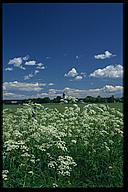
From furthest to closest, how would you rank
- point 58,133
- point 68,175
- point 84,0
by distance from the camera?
point 58,133 → point 68,175 → point 84,0

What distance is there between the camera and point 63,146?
8.30 feet

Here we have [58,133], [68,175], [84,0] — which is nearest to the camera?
[84,0]

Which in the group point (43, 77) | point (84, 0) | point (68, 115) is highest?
point (84, 0)

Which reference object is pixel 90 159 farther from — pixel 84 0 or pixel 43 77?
pixel 84 0

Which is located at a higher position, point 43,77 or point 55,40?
point 55,40

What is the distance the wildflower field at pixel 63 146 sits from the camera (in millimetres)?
2398

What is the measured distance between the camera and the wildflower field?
240 cm

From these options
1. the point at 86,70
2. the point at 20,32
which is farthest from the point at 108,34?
the point at 20,32

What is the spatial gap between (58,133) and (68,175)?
1.06 feet

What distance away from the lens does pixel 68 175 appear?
7.84ft

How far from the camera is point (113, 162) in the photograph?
8.14 feet

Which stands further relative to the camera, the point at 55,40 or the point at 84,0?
the point at 55,40

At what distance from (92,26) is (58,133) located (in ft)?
2.58
